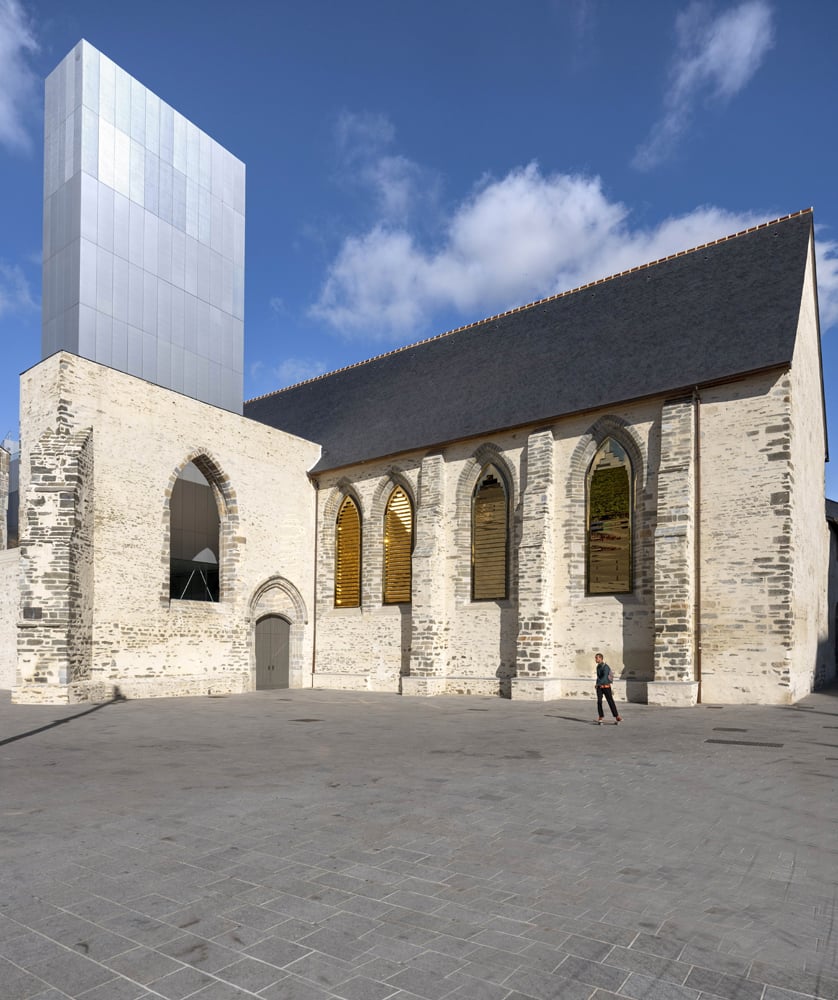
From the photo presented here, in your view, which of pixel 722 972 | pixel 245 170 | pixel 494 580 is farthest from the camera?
pixel 245 170

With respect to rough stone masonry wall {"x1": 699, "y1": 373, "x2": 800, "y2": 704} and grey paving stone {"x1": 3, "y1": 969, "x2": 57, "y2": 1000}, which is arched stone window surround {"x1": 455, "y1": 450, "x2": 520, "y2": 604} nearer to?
rough stone masonry wall {"x1": 699, "y1": 373, "x2": 800, "y2": 704}

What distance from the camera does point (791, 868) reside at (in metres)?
4.75

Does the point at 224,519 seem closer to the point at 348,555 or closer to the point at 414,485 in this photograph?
the point at 348,555

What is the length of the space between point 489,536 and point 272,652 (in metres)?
7.33

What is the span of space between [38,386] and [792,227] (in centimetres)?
1785

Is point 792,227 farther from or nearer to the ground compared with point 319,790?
farther from the ground

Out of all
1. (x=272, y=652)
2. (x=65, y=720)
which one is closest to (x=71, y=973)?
(x=65, y=720)


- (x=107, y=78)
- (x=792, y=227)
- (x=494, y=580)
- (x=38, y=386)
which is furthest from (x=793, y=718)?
(x=107, y=78)

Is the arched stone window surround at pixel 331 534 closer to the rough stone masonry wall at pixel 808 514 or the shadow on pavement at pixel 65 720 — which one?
the shadow on pavement at pixel 65 720

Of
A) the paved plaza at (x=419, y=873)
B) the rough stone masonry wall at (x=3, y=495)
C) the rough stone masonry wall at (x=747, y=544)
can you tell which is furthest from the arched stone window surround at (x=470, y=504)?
the rough stone masonry wall at (x=3, y=495)

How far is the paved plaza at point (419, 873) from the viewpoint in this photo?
3.27 m

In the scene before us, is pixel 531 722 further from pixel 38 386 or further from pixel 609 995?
pixel 38 386

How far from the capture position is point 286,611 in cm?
2217

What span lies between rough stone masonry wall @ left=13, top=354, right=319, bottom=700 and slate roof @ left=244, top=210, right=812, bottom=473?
3.03 m
